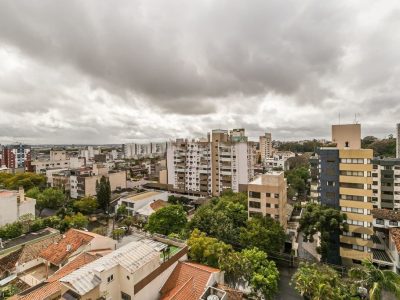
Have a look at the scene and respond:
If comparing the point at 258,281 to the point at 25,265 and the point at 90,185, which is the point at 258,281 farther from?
the point at 90,185

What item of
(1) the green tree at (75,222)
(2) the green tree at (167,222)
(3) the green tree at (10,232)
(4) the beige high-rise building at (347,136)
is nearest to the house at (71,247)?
(2) the green tree at (167,222)

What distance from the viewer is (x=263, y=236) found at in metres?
29.6

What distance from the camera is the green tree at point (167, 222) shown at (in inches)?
1373

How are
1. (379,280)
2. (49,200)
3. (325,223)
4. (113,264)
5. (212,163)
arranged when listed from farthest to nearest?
1. (212,163)
2. (49,200)
3. (325,223)
4. (379,280)
5. (113,264)

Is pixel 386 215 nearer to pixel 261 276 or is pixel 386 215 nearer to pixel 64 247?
pixel 261 276

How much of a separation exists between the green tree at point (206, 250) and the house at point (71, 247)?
33.3 feet

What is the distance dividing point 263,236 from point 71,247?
866 inches

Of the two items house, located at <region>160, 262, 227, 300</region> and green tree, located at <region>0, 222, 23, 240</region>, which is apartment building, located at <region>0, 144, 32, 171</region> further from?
house, located at <region>160, 262, 227, 300</region>

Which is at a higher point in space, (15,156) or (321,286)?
(15,156)

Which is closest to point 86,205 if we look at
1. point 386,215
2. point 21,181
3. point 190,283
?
point 21,181

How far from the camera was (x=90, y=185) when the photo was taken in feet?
196

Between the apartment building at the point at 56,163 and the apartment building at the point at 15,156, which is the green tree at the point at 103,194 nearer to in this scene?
the apartment building at the point at 56,163

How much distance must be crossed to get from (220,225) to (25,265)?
73.1ft

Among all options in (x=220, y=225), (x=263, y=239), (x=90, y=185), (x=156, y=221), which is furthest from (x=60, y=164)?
(x=263, y=239)
